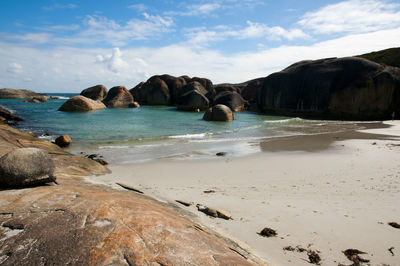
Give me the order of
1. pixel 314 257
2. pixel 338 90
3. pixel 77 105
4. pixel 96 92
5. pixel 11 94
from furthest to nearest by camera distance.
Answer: pixel 11 94 < pixel 96 92 < pixel 77 105 < pixel 338 90 < pixel 314 257

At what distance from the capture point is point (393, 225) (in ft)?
13.2

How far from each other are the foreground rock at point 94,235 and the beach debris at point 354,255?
1.16 meters

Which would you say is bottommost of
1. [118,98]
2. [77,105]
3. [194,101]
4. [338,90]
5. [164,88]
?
[77,105]

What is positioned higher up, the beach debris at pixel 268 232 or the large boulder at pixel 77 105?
the large boulder at pixel 77 105

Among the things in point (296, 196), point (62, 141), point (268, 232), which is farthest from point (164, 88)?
point (268, 232)

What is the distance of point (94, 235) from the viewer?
2.64 metres

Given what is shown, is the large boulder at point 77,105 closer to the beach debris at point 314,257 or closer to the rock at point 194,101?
the rock at point 194,101

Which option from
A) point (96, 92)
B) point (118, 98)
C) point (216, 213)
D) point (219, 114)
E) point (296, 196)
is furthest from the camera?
point (96, 92)

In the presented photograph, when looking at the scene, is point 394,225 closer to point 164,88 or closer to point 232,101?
point 232,101

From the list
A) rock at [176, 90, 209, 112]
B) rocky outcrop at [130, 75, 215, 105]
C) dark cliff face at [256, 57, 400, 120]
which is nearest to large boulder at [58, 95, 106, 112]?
rock at [176, 90, 209, 112]

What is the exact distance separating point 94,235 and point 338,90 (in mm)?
29150

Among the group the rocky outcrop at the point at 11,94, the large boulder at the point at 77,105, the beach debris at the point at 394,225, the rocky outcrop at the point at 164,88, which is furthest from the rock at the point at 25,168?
the rocky outcrop at the point at 11,94

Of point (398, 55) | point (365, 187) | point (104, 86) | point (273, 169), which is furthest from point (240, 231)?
point (104, 86)

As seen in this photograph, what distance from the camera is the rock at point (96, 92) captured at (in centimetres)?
5159
